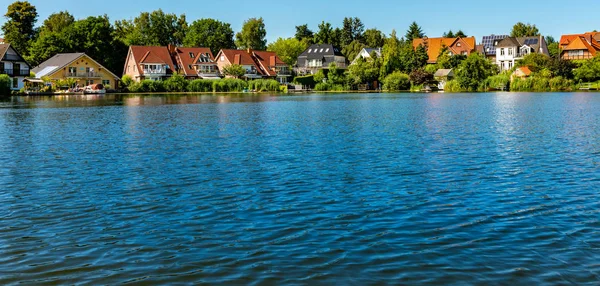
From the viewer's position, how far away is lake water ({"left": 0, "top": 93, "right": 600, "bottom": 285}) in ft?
31.0

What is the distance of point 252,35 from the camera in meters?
158

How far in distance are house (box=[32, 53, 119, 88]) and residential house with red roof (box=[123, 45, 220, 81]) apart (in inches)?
288

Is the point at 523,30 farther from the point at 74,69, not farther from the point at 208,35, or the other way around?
the point at 74,69

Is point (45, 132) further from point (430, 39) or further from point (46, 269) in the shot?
point (430, 39)

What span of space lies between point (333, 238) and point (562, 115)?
36347 mm

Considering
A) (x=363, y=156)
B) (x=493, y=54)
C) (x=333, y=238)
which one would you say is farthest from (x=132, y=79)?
(x=333, y=238)

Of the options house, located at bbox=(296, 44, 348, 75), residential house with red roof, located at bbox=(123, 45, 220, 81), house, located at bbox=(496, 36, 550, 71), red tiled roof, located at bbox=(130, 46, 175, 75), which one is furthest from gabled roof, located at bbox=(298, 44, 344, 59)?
house, located at bbox=(496, 36, 550, 71)

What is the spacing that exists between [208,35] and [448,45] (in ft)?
191

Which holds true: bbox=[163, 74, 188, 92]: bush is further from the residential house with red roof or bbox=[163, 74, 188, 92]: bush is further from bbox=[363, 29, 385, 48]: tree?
bbox=[363, 29, 385, 48]: tree

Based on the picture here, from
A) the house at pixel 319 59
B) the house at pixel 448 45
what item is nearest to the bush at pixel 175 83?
the house at pixel 319 59

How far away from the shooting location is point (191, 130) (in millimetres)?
33219

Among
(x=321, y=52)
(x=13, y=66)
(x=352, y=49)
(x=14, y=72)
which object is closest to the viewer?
(x=13, y=66)

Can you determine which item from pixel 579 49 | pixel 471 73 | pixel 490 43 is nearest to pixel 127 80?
pixel 471 73

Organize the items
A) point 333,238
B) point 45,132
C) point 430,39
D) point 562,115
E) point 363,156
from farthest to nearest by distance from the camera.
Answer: point 430,39, point 562,115, point 45,132, point 363,156, point 333,238
